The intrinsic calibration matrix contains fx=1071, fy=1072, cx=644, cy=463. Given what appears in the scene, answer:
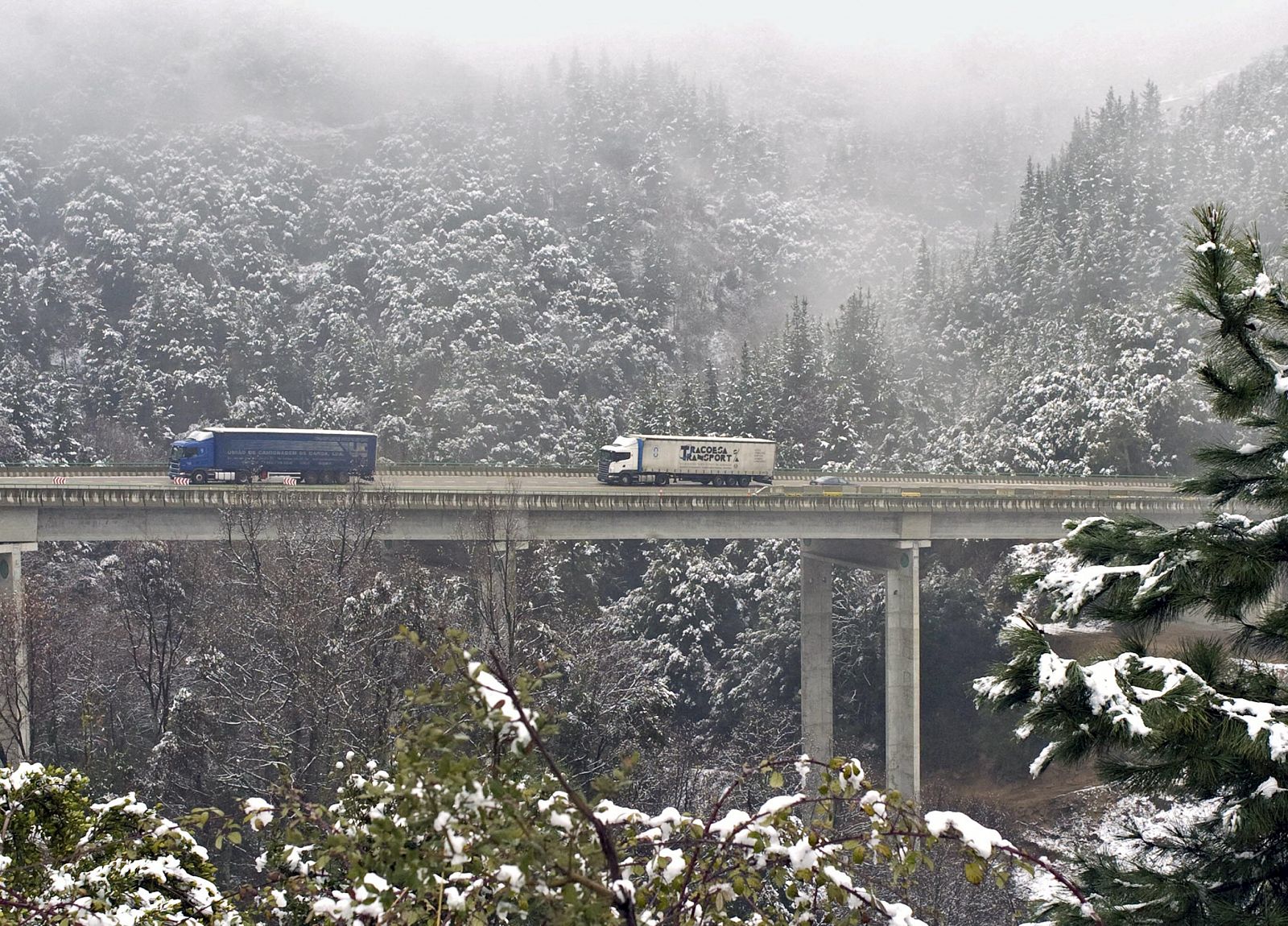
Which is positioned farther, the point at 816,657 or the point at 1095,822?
the point at 816,657

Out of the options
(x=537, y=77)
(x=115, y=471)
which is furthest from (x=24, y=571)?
(x=537, y=77)

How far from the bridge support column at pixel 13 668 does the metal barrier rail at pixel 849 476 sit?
10848 millimetres

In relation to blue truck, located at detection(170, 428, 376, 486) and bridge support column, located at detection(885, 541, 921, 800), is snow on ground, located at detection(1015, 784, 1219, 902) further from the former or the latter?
blue truck, located at detection(170, 428, 376, 486)

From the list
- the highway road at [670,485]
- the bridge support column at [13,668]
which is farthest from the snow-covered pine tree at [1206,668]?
the highway road at [670,485]

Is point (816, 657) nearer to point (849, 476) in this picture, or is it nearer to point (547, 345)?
point (849, 476)

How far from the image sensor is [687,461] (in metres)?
56.2

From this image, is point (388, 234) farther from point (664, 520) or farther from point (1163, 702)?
point (1163, 702)

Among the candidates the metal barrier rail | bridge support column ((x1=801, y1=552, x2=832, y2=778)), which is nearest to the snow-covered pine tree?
the metal barrier rail

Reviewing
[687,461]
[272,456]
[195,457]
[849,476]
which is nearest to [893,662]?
[687,461]

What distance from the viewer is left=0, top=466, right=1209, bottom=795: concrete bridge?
4038 cm

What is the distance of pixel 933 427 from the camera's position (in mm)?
85375

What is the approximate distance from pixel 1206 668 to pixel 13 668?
37.2 meters

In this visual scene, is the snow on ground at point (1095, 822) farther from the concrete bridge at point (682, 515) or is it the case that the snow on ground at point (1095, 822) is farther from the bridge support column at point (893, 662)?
the concrete bridge at point (682, 515)

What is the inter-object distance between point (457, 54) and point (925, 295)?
110 metres
